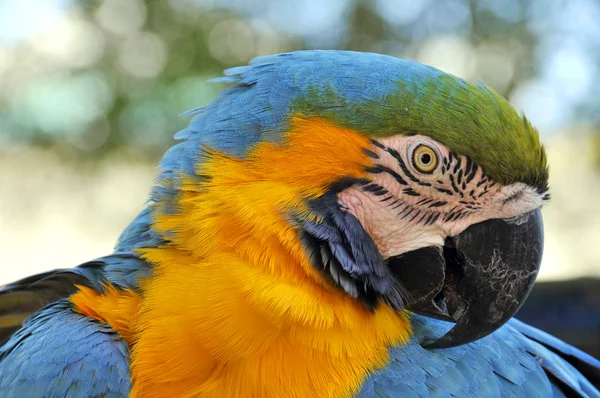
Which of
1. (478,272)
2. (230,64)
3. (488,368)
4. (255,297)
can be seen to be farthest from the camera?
(230,64)

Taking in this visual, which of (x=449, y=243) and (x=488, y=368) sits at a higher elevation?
(x=449, y=243)

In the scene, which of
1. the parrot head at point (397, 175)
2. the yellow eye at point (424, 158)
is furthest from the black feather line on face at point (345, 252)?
the yellow eye at point (424, 158)

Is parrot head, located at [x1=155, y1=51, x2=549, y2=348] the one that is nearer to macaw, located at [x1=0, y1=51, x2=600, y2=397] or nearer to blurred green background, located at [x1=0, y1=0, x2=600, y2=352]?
macaw, located at [x1=0, y1=51, x2=600, y2=397]

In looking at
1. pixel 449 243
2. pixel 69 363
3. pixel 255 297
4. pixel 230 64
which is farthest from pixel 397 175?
pixel 230 64

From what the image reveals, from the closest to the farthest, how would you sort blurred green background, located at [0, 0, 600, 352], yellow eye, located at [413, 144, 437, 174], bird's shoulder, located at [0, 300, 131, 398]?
bird's shoulder, located at [0, 300, 131, 398] < yellow eye, located at [413, 144, 437, 174] < blurred green background, located at [0, 0, 600, 352]

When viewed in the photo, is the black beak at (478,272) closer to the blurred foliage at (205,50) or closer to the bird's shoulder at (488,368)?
the bird's shoulder at (488,368)

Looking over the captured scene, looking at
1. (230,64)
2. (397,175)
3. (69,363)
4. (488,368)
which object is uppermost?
(230,64)

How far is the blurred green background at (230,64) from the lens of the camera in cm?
427

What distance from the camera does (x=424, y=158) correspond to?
127 centimetres

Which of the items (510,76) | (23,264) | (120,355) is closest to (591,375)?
(120,355)

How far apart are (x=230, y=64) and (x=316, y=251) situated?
11.1 ft

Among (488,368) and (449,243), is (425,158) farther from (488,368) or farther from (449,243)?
(488,368)

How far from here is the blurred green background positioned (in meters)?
4.27

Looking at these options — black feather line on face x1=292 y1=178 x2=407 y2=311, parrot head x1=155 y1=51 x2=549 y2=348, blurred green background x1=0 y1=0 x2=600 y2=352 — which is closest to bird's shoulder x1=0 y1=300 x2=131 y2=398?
parrot head x1=155 y1=51 x2=549 y2=348
